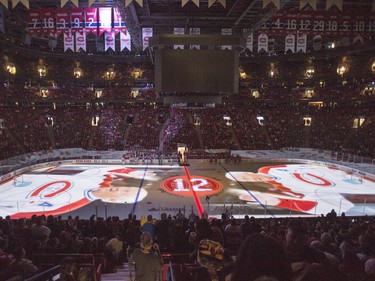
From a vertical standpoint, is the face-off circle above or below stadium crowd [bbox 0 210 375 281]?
below

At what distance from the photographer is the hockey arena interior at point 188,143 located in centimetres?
509

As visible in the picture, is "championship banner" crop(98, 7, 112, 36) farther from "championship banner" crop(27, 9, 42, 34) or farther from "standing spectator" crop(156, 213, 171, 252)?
"standing spectator" crop(156, 213, 171, 252)

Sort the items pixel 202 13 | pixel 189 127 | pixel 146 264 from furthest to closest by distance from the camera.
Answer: pixel 189 127
pixel 202 13
pixel 146 264

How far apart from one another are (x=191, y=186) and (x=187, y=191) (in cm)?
135

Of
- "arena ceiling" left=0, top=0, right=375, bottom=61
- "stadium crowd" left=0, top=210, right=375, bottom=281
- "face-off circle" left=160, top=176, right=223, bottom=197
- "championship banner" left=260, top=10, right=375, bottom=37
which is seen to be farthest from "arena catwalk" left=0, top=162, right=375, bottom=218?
"championship banner" left=260, top=10, right=375, bottom=37

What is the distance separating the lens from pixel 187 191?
821 inches

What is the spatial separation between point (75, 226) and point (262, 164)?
24.6 m

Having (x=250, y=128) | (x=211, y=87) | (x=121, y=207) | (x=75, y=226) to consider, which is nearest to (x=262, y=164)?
(x=250, y=128)

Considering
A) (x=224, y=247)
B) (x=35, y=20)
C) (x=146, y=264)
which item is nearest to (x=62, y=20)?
(x=35, y=20)

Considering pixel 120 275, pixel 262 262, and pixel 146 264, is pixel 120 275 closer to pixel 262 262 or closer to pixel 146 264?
pixel 146 264

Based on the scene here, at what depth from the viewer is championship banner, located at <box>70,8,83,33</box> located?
60.1 feet

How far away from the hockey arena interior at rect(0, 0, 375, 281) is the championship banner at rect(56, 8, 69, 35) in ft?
0.45

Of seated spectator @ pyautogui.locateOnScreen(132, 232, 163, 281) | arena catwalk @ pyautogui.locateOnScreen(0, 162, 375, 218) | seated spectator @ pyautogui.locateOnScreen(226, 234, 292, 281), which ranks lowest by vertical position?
arena catwalk @ pyautogui.locateOnScreen(0, 162, 375, 218)

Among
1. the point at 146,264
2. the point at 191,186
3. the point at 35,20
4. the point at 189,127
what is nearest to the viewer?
the point at 146,264
